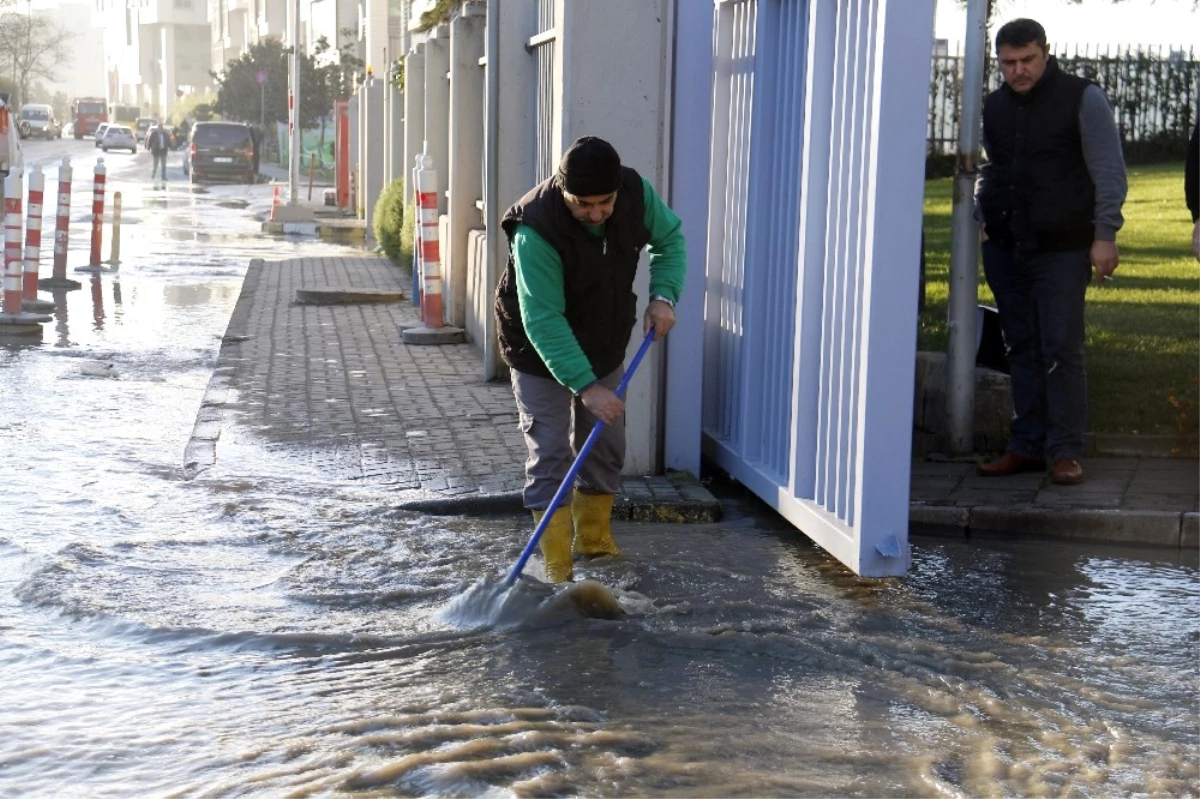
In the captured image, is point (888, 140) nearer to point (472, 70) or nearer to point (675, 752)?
point (675, 752)

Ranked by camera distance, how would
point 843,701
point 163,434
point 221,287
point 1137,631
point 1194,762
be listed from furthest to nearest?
point 221,287
point 163,434
point 1137,631
point 843,701
point 1194,762

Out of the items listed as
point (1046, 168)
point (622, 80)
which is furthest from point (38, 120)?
point (1046, 168)

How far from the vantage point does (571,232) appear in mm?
5504

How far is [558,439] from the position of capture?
19.7ft

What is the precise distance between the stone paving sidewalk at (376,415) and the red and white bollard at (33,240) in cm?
169

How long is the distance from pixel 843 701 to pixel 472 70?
341 inches

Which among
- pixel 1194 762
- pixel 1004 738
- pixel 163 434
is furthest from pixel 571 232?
pixel 163 434

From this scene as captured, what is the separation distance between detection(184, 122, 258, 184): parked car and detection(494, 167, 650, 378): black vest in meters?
42.5

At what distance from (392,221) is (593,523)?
13.8 metres

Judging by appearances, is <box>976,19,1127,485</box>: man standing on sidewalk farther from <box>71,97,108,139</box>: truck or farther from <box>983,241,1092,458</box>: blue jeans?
<box>71,97,108,139</box>: truck

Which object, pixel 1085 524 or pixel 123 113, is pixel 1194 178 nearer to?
pixel 1085 524

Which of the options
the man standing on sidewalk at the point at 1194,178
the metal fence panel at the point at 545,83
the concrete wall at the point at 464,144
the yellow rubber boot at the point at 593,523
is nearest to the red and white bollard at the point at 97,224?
the concrete wall at the point at 464,144

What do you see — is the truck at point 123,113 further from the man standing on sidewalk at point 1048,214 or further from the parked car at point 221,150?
the man standing on sidewalk at point 1048,214

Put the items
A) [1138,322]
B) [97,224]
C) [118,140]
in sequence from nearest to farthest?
[1138,322] → [97,224] → [118,140]
